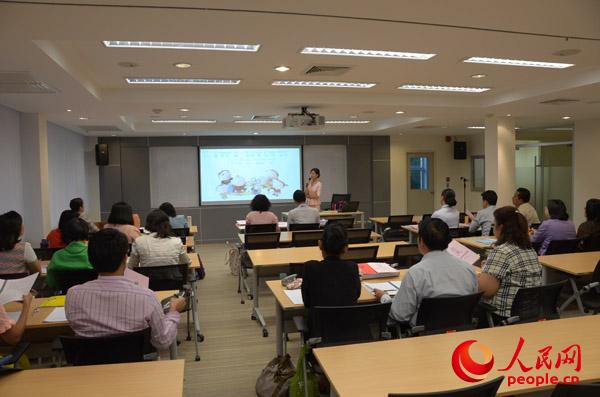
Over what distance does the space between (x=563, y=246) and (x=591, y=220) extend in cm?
43

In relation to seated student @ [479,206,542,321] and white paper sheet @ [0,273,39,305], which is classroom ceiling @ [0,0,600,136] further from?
white paper sheet @ [0,273,39,305]

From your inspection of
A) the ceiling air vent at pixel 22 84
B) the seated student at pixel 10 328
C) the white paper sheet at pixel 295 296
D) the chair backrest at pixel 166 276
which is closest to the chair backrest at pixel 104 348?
the seated student at pixel 10 328

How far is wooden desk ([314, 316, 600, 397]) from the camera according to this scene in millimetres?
1984

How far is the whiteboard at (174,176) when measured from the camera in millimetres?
11789

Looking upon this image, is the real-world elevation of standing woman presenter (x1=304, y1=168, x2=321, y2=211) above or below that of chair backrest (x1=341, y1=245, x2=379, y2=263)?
above

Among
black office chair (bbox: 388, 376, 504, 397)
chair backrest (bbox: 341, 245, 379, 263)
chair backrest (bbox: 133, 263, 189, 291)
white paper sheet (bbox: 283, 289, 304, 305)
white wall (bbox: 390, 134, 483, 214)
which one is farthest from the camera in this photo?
white wall (bbox: 390, 134, 483, 214)

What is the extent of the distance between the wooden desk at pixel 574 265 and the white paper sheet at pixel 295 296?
2.62m

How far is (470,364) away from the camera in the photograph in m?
2.18

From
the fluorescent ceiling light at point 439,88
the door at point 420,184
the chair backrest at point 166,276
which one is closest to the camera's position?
the chair backrest at point 166,276

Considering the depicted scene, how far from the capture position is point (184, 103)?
21.9 feet

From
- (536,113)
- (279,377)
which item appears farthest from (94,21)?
(536,113)

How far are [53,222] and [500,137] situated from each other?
27.8 ft

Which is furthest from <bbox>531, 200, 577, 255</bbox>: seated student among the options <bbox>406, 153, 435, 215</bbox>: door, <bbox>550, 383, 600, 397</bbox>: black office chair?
<bbox>406, 153, 435, 215</bbox>: door

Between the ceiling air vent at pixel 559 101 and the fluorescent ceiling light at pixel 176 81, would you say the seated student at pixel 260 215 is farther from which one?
the ceiling air vent at pixel 559 101
